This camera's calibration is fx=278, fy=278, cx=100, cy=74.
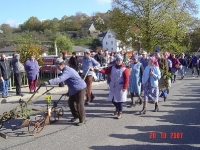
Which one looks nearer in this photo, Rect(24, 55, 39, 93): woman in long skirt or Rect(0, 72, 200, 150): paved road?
Rect(0, 72, 200, 150): paved road

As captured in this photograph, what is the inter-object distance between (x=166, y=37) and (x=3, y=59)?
24.9 metres

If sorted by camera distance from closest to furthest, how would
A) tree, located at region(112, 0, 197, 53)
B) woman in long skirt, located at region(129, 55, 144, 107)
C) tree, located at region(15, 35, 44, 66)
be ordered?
woman in long skirt, located at region(129, 55, 144, 107) → tree, located at region(15, 35, 44, 66) → tree, located at region(112, 0, 197, 53)

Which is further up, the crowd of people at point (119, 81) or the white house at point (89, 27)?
the white house at point (89, 27)

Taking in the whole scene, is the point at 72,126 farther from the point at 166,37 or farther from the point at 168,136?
the point at 166,37

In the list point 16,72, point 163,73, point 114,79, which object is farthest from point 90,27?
point 114,79

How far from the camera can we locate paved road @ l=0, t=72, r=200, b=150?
19.2 ft

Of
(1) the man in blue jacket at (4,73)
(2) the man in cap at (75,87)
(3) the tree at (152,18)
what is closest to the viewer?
(2) the man in cap at (75,87)

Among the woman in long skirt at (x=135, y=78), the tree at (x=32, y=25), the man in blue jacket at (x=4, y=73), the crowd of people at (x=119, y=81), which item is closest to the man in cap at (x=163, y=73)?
the crowd of people at (x=119, y=81)

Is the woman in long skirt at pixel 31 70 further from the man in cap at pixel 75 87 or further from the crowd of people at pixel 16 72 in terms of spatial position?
the man in cap at pixel 75 87

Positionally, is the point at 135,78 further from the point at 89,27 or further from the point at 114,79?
the point at 89,27

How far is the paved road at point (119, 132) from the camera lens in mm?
5844
